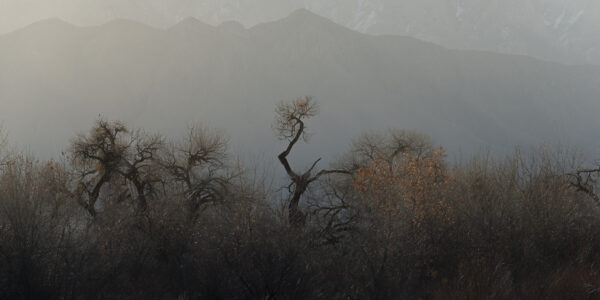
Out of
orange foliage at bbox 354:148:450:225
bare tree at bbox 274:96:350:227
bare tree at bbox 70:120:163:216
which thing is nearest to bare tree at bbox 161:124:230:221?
bare tree at bbox 70:120:163:216

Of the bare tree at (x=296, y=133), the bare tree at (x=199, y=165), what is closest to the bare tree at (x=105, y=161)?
the bare tree at (x=199, y=165)

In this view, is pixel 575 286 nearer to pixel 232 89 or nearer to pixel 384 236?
pixel 384 236

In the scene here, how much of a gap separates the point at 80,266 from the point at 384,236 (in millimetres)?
8654

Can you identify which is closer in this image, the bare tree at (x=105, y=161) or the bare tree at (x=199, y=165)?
the bare tree at (x=199, y=165)

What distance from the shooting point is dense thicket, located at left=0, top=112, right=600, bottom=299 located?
12062mm

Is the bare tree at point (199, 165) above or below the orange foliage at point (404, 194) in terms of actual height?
above

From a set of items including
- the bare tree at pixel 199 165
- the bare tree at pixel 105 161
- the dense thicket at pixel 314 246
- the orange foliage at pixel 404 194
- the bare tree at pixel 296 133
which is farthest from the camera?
the bare tree at pixel 105 161

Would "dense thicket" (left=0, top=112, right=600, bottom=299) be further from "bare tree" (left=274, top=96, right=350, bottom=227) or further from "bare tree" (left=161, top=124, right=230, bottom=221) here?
"bare tree" (left=161, top=124, right=230, bottom=221)

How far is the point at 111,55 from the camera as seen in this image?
19938cm

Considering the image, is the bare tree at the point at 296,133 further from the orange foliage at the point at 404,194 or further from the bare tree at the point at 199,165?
the orange foliage at the point at 404,194

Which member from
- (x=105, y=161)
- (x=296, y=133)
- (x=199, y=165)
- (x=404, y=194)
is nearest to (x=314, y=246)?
(x=404, y=194)

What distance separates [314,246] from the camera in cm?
1362

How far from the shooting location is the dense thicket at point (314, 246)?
475 inches

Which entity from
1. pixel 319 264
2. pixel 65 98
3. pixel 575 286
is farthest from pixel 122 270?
pixel 65 98
